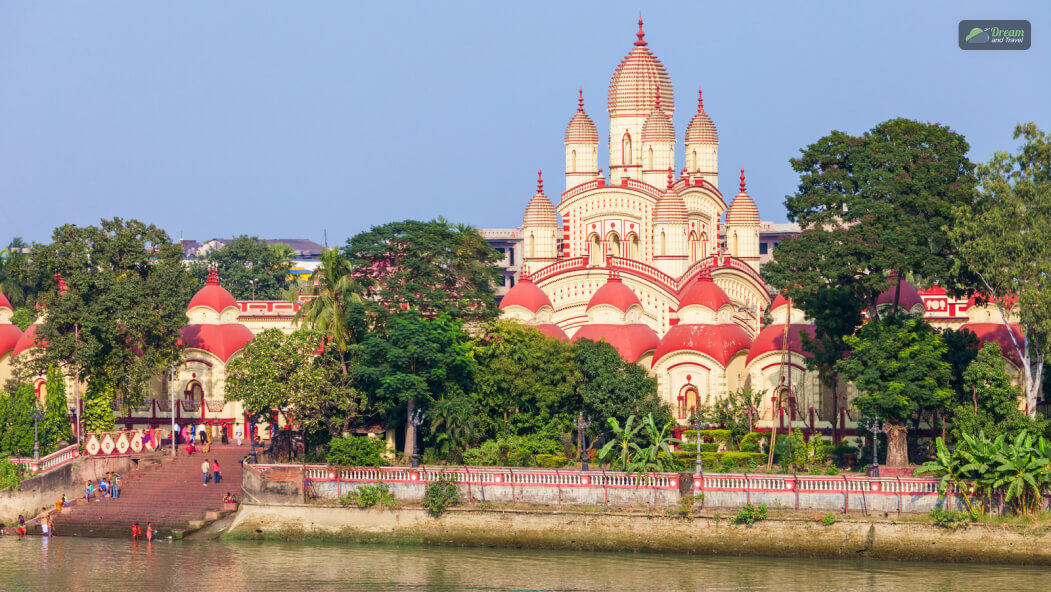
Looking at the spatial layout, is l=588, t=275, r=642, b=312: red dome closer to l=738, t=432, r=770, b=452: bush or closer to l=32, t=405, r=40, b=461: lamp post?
l=738, t=432, r=770, b=452: bush

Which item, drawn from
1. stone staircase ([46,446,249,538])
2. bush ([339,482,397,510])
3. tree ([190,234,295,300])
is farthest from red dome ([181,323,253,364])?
tree ([190,234,295,300])

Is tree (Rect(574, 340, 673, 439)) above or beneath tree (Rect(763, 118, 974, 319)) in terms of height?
beneath

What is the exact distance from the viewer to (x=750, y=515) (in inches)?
1759

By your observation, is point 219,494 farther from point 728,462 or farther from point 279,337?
point 728,462

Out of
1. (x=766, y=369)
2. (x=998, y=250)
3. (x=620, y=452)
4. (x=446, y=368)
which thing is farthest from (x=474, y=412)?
(x=998, y=250)

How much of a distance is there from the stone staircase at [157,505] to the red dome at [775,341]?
1958 cm

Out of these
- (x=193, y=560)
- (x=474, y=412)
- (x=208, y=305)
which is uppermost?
(x=208, y=305)

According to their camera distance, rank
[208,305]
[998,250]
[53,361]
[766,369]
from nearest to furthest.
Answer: [998,250] → [53,361] → [766,369] → [208,305]

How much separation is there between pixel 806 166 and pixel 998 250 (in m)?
8.29

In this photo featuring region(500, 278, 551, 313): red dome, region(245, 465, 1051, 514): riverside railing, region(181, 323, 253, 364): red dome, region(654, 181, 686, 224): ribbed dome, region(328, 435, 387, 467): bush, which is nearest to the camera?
region(245, 465, 1051, 514): riverside railing

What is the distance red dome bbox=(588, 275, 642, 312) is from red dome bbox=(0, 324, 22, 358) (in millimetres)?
23483

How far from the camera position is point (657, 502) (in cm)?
4575

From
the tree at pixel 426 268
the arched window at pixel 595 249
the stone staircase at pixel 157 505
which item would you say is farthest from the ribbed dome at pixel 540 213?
the stone staircase at pixel 157 505

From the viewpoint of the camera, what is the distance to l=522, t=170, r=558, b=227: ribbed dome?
2813 inches
